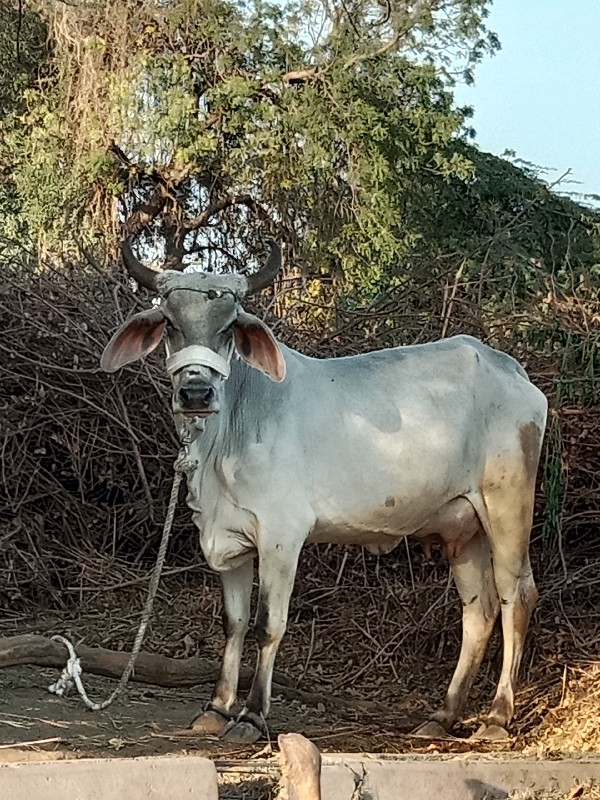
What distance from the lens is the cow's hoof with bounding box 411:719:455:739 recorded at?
5.06 meters

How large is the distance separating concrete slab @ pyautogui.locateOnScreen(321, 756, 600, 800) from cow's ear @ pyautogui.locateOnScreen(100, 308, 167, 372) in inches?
71.3

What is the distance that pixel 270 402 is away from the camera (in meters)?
4.93

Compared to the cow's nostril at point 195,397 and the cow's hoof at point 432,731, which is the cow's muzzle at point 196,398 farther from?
the cow's hoof at point 432,731

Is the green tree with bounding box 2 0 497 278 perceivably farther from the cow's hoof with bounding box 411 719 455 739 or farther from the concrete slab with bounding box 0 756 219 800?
the concrete slab with bounding box 0 756 219 800

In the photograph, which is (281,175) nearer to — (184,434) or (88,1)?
(88,1)

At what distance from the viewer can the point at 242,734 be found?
4.57 metres

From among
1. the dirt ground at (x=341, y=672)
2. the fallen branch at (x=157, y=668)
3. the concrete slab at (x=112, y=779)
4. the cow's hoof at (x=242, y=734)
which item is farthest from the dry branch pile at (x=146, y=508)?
the concrete slab at (x=112, y=779)

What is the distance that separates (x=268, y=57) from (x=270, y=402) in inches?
371

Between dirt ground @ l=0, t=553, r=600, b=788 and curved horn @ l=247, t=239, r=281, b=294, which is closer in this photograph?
dirt ground @ l=0, t=553, r=600, b=788

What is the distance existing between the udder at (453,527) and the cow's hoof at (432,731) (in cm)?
79

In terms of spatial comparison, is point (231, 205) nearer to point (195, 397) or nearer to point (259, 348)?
point (259, 348)

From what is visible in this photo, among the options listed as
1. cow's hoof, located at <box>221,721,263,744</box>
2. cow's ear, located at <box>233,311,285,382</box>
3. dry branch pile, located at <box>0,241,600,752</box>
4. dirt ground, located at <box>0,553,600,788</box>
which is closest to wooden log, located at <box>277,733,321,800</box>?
dirt ground, located at <box>0,553,600,788</box>

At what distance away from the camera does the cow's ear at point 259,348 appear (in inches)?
188

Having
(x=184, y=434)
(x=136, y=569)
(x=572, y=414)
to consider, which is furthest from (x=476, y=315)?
(x=184, y=434)
